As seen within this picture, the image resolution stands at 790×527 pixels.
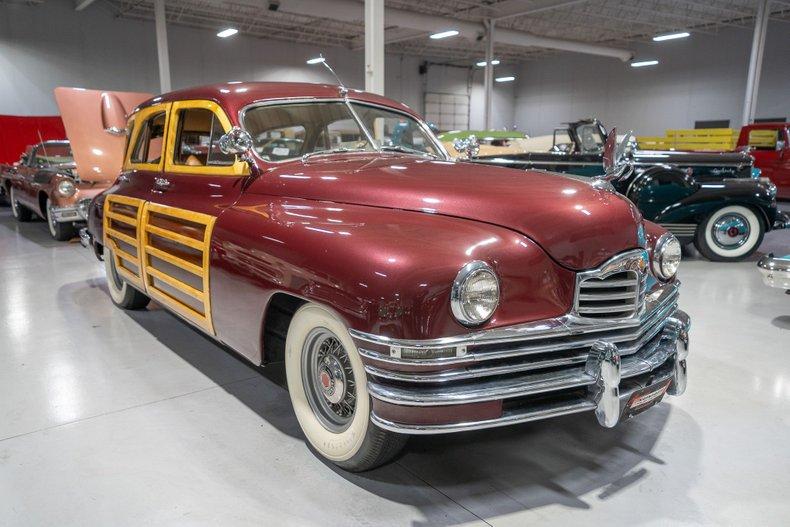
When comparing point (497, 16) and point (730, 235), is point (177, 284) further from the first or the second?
point (497, 16)

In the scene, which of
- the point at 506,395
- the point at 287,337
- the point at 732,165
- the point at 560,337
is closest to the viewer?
the point at 506,395

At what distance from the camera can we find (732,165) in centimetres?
702

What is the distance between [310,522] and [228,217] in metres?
1.44

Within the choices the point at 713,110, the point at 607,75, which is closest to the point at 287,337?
the point at 713,110

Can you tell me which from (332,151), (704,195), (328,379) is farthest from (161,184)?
(704,195)

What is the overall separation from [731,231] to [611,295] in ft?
18.4

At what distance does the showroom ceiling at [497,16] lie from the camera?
15492 mm

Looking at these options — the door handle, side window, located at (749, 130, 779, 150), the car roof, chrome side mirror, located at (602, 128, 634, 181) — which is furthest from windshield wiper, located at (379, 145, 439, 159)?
side window, located at (749, 130, 779, 150)

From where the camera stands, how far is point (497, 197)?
2.19m

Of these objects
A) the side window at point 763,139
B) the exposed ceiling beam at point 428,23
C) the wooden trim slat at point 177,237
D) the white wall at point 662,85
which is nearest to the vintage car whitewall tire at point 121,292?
the wooden trim slat at point 177,237

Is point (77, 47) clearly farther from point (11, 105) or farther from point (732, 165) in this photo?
point (732, 165)

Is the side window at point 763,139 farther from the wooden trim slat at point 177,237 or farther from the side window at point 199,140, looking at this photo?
Result: the wooden trim slat at point 177,237

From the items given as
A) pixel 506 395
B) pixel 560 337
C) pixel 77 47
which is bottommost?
pixel 506 395

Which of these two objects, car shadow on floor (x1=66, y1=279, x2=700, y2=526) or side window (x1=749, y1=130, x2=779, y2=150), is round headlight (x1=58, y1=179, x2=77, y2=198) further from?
side window (x1=749, y1=130, x2=779, y2=150)
